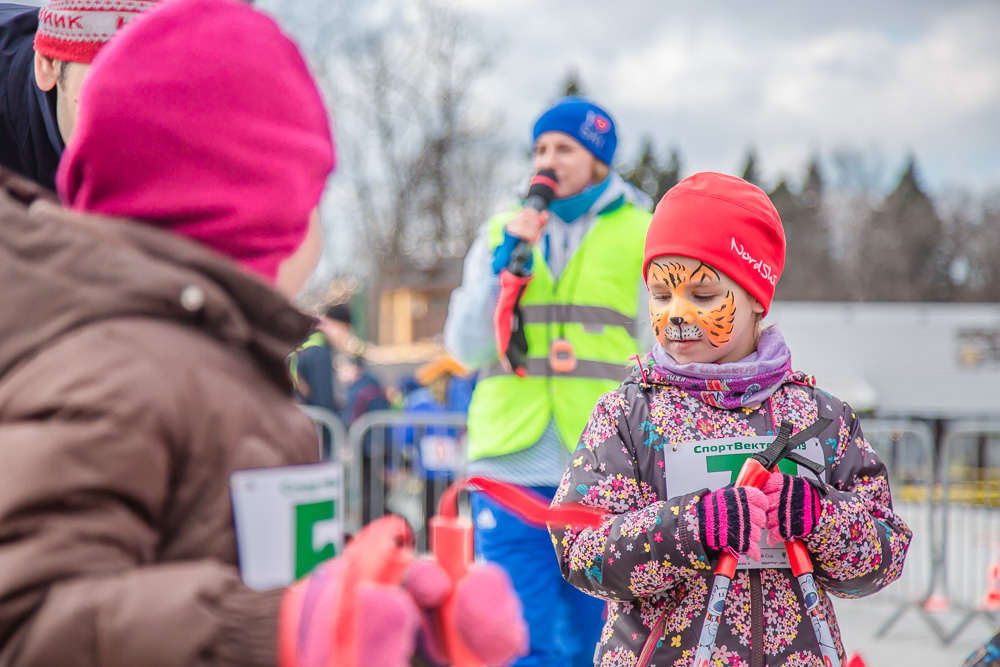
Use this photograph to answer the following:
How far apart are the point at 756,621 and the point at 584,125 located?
189 centimetres

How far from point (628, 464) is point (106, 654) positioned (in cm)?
125

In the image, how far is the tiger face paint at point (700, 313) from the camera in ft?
6.39

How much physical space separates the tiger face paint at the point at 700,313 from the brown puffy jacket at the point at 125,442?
1.13 m

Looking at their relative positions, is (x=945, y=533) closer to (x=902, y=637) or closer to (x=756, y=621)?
(x=902, y=637)

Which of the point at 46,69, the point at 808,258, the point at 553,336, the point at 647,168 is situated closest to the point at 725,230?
the point at 553,336

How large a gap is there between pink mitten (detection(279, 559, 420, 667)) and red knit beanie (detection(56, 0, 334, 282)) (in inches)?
17.7

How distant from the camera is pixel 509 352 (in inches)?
116

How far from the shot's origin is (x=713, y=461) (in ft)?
6.12

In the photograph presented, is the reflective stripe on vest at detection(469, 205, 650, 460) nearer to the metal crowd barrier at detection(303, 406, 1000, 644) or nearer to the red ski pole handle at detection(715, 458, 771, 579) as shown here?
the red ski pole handle at detection(715, 458, 771, 579)

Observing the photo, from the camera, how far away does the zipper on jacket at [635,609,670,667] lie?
1.79m

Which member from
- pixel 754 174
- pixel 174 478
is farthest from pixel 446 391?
pixel 754 174

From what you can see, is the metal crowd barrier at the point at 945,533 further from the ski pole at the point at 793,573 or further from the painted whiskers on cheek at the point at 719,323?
the painted whiskers on cheek at the point at 719,323

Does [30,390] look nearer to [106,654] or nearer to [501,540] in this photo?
[106,654]

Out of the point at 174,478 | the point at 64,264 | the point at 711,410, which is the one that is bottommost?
the point at 711,410
